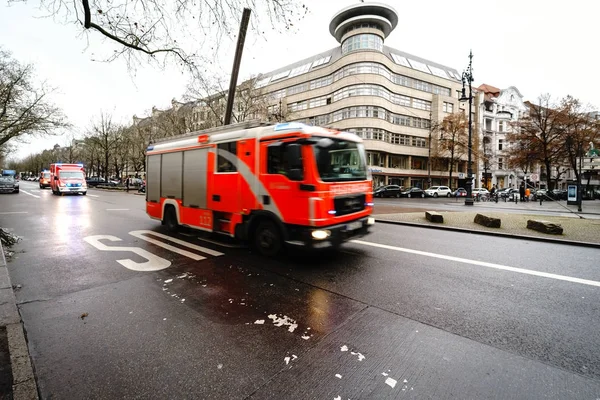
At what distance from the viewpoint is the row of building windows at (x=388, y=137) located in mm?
42438

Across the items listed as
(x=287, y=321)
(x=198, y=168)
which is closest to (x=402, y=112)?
(x=198, y=168)

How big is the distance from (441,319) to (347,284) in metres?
1.49

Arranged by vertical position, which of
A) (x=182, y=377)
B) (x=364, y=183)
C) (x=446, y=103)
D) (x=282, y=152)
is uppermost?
(x=446, y=103)

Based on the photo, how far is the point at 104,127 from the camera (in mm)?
48000

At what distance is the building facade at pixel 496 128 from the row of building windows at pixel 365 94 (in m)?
16.3

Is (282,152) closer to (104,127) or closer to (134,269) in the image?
(134,269)

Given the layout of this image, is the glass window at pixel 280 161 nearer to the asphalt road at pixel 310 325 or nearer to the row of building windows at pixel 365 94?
the asphalt road at pixel 310 325

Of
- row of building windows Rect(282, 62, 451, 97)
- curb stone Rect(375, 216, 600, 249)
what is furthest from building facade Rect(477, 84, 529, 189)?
curb stone Rect(375, 216, 600, 249)

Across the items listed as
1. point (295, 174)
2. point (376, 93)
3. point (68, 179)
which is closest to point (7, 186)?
point (68, 179)

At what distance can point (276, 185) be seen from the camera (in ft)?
18.6

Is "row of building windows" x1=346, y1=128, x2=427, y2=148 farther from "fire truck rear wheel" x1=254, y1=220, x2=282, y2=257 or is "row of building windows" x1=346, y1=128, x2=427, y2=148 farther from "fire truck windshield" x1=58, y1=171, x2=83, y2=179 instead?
"fire truck rear wheel" x1=254, y1=220, x2=282, y2=257

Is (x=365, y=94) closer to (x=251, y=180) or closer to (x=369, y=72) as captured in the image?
(x=369, y=72)

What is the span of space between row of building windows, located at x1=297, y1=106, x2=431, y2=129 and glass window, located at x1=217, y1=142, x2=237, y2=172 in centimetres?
3723

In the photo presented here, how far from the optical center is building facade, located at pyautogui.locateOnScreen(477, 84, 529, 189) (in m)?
56.8
